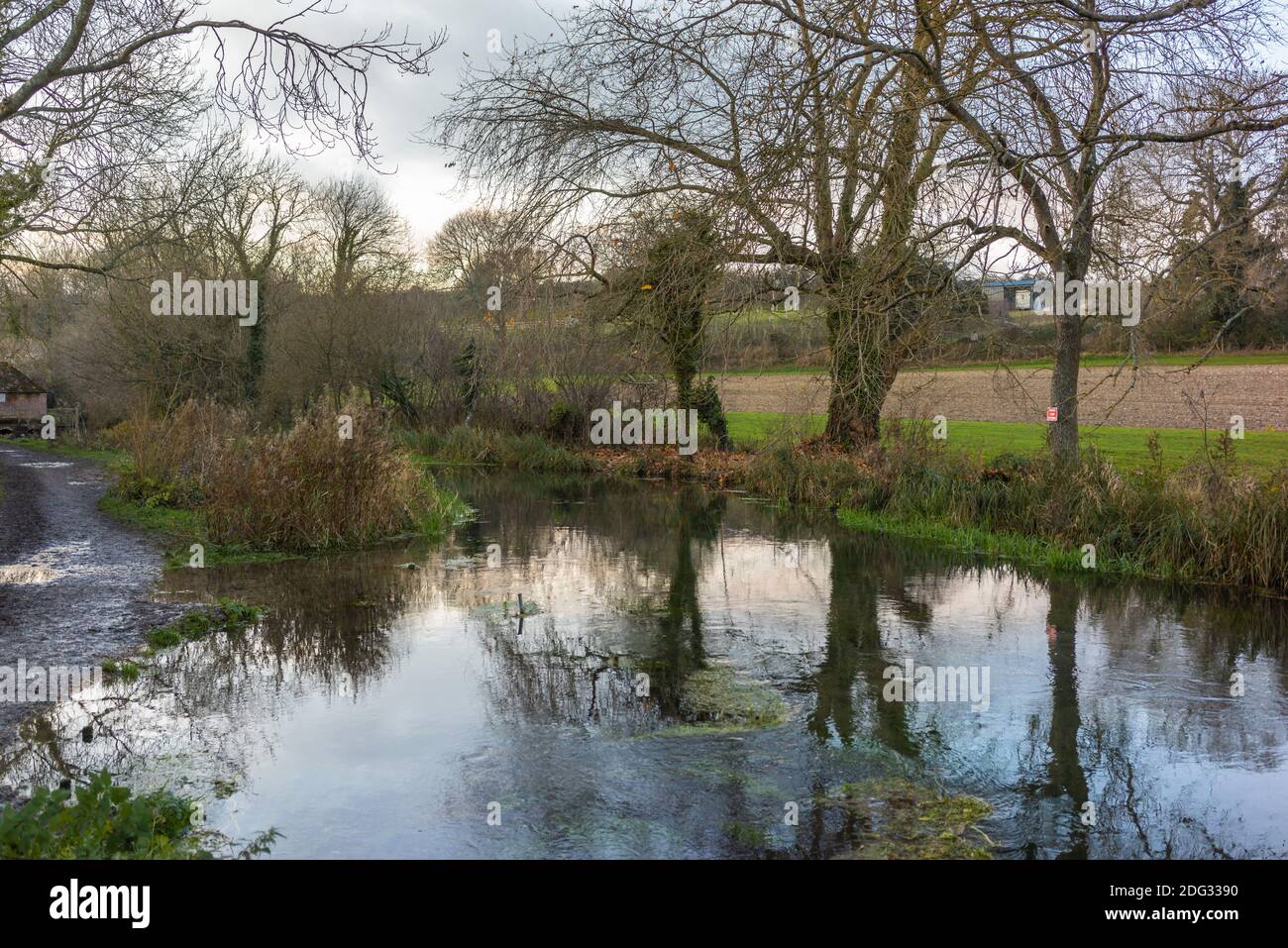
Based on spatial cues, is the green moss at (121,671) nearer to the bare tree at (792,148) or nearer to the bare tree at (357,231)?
the bare tree at (792,148)

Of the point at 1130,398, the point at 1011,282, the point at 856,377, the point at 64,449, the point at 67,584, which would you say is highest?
the point at 1011,282

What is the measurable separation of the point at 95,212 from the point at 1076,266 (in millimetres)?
14443

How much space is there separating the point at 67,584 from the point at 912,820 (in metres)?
9.30

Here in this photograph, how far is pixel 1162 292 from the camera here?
11.8m

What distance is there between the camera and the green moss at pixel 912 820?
17.4 feet

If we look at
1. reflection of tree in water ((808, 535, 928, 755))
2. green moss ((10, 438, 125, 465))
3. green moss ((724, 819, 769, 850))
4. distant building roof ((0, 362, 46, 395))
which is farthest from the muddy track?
distant building roof ((0, 362, 46, 395))

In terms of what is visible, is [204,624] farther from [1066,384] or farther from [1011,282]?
[1066,384]

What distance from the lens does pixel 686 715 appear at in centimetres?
744

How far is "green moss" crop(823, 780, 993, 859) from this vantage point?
208 inches

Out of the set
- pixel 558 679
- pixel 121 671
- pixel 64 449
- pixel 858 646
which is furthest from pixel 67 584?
pixel 64 449

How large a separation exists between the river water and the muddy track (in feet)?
2.09
